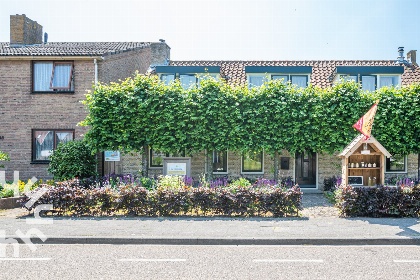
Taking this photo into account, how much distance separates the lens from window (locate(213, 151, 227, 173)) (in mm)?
18297

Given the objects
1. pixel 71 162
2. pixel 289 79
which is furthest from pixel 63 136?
pixel 289 79

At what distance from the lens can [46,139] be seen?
56.9 ft

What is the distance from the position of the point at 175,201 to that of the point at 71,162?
21.5ft

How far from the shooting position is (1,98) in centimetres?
1719

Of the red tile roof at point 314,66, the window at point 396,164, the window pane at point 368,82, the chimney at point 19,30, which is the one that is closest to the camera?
the window at point 396,164

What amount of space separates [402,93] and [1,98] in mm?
18298

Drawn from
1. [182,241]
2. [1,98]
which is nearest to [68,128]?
[1,98]

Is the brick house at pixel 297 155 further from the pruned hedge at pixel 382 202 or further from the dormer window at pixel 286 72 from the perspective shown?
the pruned hedge at pixel 382 202

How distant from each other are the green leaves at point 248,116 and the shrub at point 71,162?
92 centimetres

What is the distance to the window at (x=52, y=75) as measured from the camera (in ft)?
56.6

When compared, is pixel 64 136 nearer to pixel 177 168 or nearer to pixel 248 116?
pixel 177 168

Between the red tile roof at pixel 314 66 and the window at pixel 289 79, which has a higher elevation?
the red tile roof at pixel 314 66

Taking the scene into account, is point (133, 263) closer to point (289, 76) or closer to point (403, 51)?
point (289, 76)

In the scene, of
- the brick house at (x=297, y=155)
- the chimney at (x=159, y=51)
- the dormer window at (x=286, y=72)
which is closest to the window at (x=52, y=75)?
the brick house at (x=297, y=155)
